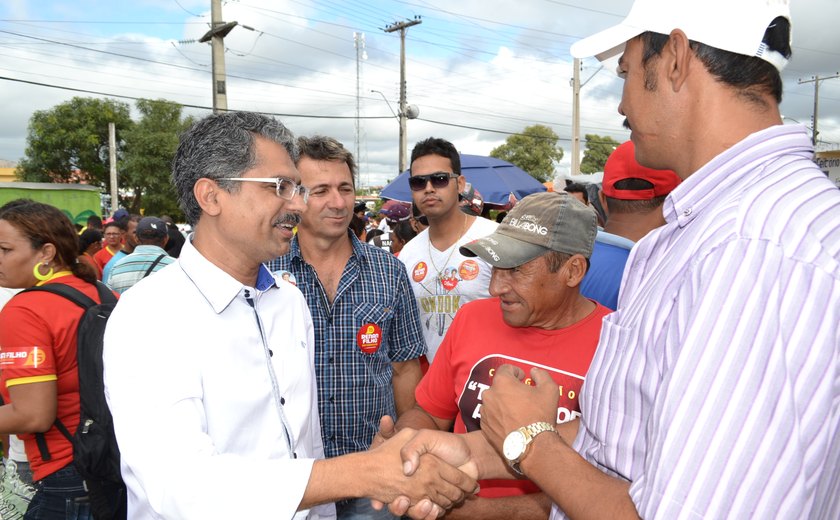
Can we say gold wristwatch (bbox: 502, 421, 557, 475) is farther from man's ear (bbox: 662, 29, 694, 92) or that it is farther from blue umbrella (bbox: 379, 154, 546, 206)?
blue umbrella (bbox: 379, 154, 546, 206)

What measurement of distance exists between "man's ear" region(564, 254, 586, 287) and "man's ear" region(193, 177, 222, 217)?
4.84ft

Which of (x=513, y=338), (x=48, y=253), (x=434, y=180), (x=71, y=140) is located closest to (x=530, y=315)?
(x=513, y=338)

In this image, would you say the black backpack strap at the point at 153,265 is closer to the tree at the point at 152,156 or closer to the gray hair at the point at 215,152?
the gray hair at the point at 215,152

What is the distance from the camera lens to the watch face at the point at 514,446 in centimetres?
152

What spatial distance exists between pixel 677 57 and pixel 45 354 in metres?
3.11

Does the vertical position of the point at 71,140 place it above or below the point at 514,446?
above

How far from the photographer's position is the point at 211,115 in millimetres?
2281

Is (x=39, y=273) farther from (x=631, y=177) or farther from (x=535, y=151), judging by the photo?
(x=535, y=151)

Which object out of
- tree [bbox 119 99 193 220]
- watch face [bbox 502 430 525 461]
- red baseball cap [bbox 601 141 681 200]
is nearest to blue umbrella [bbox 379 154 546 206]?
red baseball cap [bbox 601 141 681 200]

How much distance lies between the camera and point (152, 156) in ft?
125

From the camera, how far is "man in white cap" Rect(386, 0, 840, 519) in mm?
999

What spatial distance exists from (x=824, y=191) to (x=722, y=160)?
0.21m

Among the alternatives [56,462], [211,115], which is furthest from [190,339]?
[56,462]

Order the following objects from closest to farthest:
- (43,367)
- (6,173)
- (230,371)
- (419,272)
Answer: (230,371) < (43,367) < (419,272) < (6,173)
